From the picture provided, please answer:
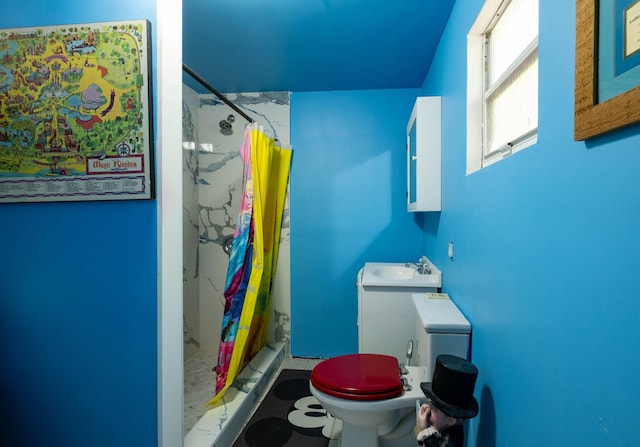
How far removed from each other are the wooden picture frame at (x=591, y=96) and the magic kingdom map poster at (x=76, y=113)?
1250 millimetres

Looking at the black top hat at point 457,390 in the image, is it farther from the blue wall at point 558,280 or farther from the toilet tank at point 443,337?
the toilet tank at point 443,337

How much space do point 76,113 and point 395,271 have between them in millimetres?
2085

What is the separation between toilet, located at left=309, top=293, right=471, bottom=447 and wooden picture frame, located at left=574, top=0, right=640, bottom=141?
0.91m

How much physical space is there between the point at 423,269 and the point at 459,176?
79cm

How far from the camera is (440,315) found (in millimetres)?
1394

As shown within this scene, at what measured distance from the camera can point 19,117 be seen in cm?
125

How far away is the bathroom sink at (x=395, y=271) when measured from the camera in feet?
7.86

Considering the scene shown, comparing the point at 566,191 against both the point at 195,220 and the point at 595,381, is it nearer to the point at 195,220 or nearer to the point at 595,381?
the point at 595,381

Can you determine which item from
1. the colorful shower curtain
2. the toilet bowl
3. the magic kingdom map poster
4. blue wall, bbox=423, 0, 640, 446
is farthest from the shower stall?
blue wall, bbox=423, 0, 640, 446

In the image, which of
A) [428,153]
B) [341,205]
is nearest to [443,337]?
[428,153]

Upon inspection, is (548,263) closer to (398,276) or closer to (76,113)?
(76,113)

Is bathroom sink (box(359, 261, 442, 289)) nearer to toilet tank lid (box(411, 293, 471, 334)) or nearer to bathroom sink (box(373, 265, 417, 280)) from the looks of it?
bathroom sink (box(373, 265, 417, 280))

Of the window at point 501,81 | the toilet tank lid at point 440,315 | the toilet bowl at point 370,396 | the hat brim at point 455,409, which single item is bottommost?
the toilet bowl at point 370,396

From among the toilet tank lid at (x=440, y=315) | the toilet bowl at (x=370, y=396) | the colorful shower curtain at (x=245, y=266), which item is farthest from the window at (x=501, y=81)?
the colorful shower curtain at (x=245, y=266)
